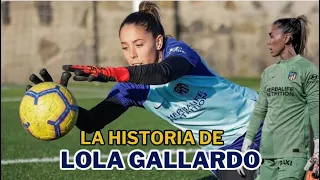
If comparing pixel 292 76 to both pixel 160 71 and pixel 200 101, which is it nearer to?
pixel 160 71

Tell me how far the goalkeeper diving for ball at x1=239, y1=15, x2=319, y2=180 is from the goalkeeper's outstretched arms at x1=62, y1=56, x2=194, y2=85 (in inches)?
22.3

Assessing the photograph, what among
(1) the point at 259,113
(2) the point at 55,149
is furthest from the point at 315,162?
(2) the point at 55,149

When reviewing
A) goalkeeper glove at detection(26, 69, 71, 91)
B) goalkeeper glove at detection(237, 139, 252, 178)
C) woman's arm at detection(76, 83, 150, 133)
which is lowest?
goalkeeper glove at detection(237, 139, 252, 178)

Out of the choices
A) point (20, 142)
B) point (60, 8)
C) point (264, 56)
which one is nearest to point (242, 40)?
point (264, 56)

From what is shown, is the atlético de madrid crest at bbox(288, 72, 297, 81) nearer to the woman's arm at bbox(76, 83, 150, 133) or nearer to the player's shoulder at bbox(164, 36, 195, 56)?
the player's shoulder at bbox(164, 36, 195, 56)

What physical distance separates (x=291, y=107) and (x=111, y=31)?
46.8ft

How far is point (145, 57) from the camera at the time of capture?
17.8 ft

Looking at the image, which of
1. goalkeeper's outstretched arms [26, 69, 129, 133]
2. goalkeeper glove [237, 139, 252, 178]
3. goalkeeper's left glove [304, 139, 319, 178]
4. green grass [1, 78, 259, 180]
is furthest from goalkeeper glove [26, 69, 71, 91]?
green grass [1, 78, 259, 180]

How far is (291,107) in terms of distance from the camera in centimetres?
473

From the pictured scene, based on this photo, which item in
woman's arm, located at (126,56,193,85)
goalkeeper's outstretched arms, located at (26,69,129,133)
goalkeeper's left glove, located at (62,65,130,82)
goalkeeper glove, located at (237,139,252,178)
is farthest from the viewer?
goalkeeper's outstretched arms, located at (26,69,129,133)

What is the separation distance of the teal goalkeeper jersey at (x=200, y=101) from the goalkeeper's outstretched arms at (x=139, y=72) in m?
0.47

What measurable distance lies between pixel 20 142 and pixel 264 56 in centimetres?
1051

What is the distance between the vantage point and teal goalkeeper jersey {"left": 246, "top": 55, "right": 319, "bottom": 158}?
4.70 m

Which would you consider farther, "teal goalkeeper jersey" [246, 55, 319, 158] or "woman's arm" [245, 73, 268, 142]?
"woman's arm" [245, 73, 268, 142]
